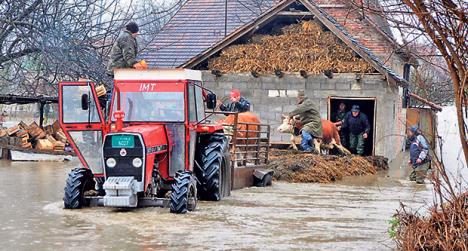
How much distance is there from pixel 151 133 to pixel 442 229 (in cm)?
543

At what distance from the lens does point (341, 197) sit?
15820mm

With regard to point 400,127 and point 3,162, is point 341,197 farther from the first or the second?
point 400,127

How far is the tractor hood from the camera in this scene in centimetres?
1214

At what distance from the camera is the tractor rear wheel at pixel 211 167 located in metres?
13.7

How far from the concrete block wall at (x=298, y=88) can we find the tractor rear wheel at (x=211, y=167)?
35.5ft

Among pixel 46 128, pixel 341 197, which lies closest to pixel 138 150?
pixel 341 197

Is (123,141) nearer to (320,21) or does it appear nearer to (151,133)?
(151,133)

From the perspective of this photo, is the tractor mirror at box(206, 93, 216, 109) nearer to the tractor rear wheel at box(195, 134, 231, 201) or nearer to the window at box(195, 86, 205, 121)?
the window at box(195, 86, 205, 121)

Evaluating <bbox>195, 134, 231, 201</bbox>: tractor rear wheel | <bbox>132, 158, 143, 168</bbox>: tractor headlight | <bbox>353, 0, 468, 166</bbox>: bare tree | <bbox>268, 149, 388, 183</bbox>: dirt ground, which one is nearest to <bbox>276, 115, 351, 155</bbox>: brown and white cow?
<bbox>268, 149, 388, 183</bbox>: dirt ground

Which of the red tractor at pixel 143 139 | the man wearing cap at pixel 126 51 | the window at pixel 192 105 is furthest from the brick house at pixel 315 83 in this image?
the window at pixel 192 105

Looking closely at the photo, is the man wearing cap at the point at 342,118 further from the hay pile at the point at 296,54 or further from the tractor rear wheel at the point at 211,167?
the tractor rear wheel at the point at 211,167

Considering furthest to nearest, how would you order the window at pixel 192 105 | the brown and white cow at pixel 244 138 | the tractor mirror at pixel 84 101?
1. the brown and white cow at pixel 244 138
2. the window at pixel 192 105
3. the tractor mirror at pixel 84 101

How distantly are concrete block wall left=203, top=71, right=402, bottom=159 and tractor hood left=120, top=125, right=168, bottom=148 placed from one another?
40.2 feet

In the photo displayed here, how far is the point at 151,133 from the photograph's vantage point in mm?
12391
